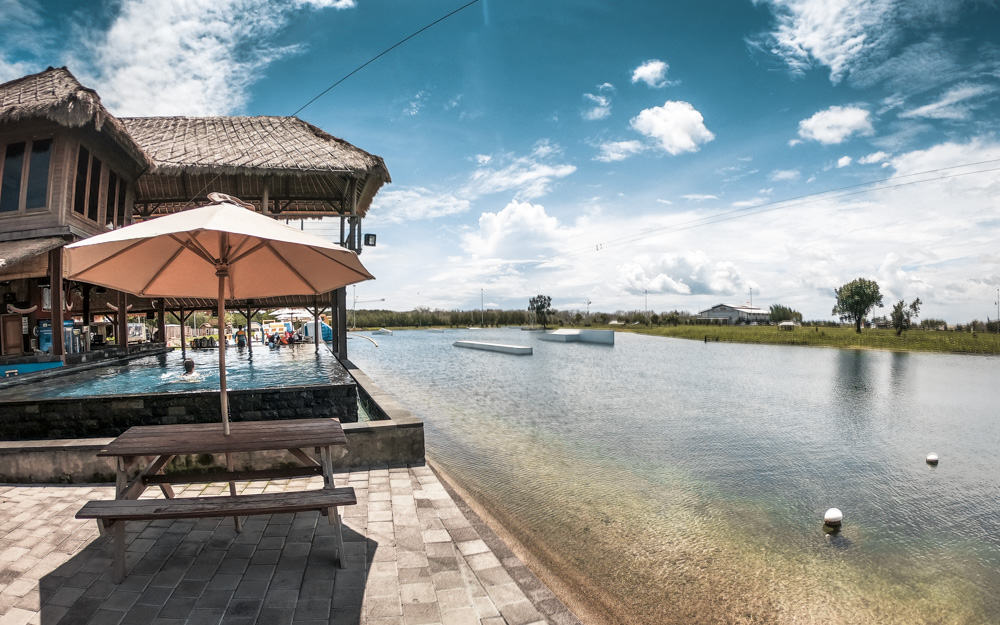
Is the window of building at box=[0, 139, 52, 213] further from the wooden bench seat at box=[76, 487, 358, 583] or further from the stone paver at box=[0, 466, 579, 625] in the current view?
A: the wooden bench seat at box=[76, 487, 358, 583]

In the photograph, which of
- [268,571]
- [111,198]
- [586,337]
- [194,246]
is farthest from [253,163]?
[586,337]

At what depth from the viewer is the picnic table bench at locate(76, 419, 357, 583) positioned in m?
2.22

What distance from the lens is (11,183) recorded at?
7582 mm

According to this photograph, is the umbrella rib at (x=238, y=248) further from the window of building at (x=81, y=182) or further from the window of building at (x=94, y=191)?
the window of building at (x=94, y=191)

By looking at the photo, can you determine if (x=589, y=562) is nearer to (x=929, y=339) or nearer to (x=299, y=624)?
(x=299, y=624)

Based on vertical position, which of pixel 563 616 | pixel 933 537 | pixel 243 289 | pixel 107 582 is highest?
pixel 243 289

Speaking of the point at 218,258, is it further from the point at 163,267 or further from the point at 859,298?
the point at 859,298

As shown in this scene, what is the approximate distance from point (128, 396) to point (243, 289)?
7.87 ft

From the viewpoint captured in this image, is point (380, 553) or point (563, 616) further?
point (380, 553)

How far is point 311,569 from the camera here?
240cm

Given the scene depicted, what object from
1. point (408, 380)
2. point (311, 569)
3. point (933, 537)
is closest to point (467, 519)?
point (311, 569)

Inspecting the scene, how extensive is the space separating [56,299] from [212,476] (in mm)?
7890

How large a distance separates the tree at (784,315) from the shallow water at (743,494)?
215 feet

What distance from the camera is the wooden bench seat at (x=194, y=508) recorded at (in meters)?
2.17
